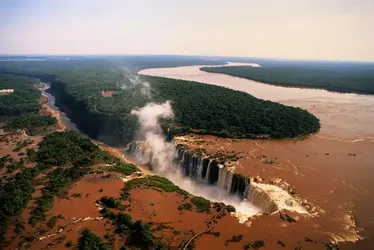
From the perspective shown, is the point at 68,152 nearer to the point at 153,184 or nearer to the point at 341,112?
the point at 153,184

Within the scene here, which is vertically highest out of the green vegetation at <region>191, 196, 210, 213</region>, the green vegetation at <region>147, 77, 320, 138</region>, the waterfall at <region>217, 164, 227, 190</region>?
the green vegetation at <region>147, 77, 320, 138</region>

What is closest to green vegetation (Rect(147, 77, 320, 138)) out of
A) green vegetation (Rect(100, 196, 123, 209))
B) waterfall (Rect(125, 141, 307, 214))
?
waterfall (Rect(125, 141, 307, 214))

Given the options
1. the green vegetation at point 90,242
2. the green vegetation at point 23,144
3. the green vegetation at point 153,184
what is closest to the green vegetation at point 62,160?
the green vegetation at point 23,144

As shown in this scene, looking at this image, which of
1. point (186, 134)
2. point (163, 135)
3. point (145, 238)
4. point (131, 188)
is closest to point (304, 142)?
point (186, 134)

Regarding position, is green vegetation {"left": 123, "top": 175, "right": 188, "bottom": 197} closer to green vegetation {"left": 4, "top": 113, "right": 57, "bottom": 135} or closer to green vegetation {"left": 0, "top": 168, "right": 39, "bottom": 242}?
green vegetation {"left": 0, "top": 168, "right": 39, "bottom": 242}

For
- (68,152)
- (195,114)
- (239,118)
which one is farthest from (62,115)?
(239,118)

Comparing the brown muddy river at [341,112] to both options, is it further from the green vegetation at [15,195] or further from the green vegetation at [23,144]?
the green vegetation at [23,144]

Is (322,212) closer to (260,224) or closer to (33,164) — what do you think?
(260,224)
